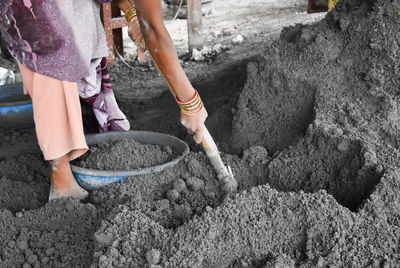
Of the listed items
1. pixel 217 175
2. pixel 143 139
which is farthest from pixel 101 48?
pixel 217 175

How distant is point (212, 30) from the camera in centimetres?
574

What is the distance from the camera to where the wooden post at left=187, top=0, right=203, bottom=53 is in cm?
484

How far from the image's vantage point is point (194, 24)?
16.1 ft

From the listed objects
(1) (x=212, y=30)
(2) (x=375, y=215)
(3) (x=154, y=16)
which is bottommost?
(1) (x=212, y=30)

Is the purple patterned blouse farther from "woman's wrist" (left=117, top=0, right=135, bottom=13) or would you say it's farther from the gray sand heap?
the gray sand heap

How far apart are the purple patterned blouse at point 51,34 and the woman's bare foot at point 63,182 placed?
1.35ft

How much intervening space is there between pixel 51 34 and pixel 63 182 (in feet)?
2.30

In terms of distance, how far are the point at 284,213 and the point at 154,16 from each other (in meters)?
0.88

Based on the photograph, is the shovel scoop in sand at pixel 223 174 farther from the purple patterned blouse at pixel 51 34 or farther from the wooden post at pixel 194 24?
the wooden post at pixel 194 24

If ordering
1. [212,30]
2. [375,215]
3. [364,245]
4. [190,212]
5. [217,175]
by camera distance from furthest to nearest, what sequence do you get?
[212,30] < [217,175] < [190,212] < [375,215] < [364,245]

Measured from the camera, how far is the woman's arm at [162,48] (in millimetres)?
1821

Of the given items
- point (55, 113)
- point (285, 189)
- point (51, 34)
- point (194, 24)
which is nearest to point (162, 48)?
point (51, 34)

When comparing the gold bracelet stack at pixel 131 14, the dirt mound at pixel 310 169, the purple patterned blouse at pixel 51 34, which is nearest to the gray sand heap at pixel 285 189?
the dirt mound at pixel 310 169

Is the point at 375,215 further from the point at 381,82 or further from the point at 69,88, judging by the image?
the point at 69,88
